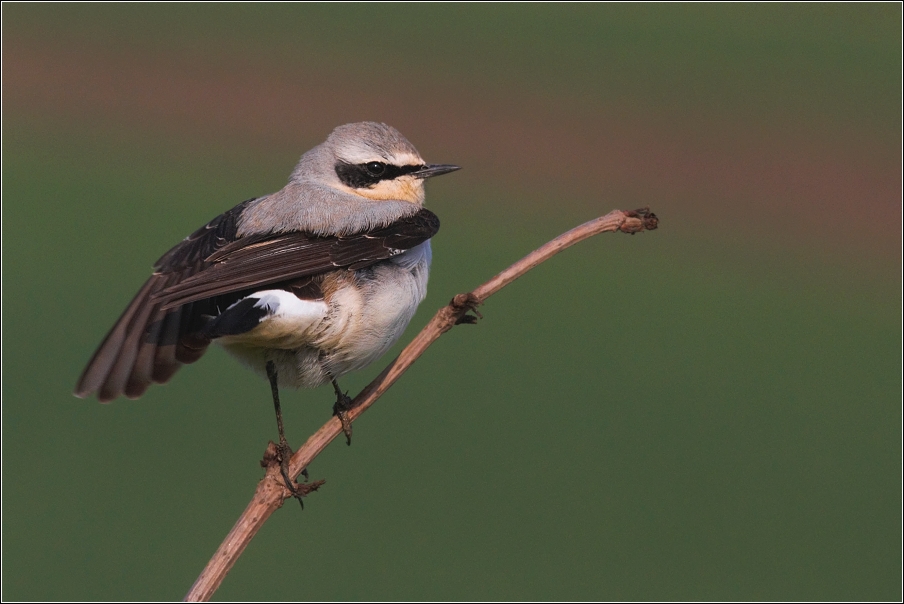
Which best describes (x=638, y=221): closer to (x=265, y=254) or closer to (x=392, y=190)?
(x=265, y=254)

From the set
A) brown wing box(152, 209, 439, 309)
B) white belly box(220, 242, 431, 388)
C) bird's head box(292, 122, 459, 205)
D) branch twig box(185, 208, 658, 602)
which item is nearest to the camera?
branch twig box(185, 208, 658, 602)

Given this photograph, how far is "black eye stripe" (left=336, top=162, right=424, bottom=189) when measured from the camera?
5406 millimetres

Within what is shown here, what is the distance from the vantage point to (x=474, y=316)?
4020 millimetres

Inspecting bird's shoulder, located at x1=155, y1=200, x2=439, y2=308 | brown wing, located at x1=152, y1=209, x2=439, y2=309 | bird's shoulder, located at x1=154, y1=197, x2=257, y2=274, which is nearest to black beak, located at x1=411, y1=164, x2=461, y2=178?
bird's shoulder, located at x1=155, y1=200, x2=439, y2=308

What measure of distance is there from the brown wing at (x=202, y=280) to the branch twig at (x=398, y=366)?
63 cm

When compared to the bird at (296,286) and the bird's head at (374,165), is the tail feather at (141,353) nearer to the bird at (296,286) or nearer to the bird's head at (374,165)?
the bird at (296,286)

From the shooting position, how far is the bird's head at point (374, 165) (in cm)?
539

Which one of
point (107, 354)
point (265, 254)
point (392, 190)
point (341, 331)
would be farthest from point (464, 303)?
point (107, 354)

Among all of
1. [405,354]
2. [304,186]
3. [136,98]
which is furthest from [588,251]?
[405,354]

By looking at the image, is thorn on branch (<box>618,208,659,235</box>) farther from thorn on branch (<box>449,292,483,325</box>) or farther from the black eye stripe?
the black eye stripe

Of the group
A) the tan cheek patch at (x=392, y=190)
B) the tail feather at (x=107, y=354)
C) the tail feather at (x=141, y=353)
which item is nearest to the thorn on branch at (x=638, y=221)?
the tan cheek patch at (x=392, y=190)

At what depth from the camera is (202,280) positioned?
4.20 metres

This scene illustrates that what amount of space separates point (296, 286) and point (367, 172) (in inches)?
43.5

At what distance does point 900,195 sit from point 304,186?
19823 millimetres
